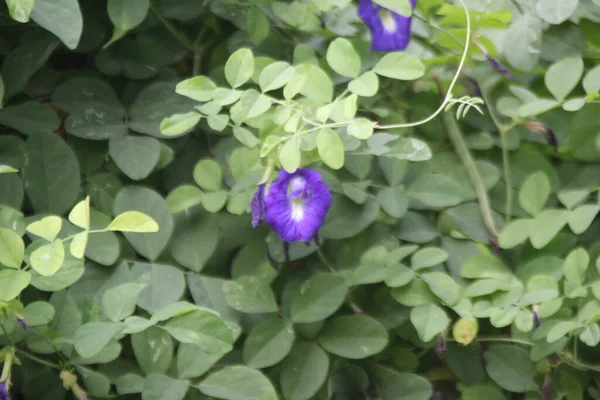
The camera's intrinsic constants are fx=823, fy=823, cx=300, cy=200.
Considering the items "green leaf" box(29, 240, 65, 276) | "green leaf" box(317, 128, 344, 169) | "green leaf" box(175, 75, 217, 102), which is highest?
"green leaf" box(317, 128, 344, 169)

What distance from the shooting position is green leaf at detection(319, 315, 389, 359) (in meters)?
1.02

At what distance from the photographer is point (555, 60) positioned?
129cm

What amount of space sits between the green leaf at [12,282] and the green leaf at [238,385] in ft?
0.76

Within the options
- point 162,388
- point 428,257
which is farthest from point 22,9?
point 428,257

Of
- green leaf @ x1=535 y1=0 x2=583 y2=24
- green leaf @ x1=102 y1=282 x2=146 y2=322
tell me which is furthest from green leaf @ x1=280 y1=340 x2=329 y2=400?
green leaf @ x1=535 y1=0 x2=583 y2=24

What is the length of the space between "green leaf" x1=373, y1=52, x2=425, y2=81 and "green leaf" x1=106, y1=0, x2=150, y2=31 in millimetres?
338

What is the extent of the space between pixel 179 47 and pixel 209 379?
1.78 feet

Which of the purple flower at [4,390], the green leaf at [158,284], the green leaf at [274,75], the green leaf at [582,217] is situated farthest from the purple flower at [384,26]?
the purple flower at [4,390]

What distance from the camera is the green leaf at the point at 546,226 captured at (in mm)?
1078

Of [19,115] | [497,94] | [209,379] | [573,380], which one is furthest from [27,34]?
[573,380]

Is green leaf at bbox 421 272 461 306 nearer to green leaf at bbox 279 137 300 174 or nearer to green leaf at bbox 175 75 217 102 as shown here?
green leaf at bbox 279 137 300 174

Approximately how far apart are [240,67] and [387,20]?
11.2 inches

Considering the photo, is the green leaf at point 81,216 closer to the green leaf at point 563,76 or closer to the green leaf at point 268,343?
the green leaf at point 268,343

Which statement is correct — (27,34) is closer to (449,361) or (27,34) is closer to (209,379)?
(209,379)
